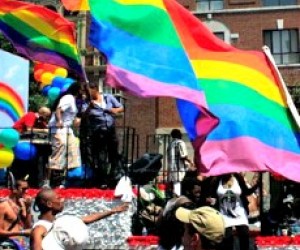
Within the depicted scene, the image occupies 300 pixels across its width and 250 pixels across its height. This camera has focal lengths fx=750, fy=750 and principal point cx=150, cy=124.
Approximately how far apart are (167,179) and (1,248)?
19.3ft

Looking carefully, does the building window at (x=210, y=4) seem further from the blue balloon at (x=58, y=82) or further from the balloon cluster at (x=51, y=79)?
the blue balloon at (x=58, y=82)

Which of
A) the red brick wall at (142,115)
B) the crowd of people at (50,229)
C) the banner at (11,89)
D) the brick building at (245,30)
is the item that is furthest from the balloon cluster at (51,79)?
the red brick wall at (142,115)

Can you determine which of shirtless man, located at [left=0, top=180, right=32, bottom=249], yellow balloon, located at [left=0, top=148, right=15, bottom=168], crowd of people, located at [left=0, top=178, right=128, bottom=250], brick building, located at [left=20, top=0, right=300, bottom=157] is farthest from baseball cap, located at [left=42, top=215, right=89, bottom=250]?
brick building, located at [left=20, top=0, right=300, bottom=157]

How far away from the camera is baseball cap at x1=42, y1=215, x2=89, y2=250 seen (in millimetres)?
5168

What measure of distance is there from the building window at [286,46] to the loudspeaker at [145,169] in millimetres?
18506

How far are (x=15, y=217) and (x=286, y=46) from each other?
23.7 metres

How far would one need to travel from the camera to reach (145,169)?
462 inches

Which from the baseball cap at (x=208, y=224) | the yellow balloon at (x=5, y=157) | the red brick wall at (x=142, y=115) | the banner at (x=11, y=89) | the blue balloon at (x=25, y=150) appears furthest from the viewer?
the red brick wall at (x=142, y=115)

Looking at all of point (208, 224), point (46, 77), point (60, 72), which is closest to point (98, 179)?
point (46, 77)

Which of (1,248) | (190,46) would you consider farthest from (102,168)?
(1,248)

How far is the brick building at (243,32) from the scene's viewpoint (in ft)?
97.6

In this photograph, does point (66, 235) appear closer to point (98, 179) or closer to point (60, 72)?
point (98, 179)

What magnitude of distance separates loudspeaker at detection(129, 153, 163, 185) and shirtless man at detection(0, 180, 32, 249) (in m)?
3.09

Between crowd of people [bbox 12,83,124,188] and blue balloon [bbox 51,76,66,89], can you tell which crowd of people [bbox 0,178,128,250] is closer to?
crowd of people [bbox 12,83,124,188]
